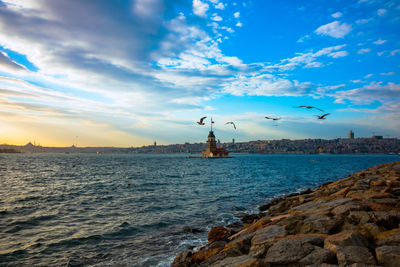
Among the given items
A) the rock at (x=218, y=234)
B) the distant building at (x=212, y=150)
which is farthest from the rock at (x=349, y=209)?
the distant building at (x=212, y=150)

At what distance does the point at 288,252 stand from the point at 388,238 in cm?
202

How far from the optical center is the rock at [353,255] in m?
3.98

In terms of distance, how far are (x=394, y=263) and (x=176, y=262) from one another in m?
5.81

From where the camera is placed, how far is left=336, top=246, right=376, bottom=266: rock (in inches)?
157

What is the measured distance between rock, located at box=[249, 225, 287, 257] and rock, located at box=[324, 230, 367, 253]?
4.18 ft

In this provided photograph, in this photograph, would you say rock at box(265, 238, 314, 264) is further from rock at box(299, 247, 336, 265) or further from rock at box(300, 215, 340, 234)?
rock at box(300, 215, 340, 234)

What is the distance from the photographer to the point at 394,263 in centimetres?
386

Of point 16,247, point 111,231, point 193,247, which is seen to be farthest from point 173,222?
point 16,247

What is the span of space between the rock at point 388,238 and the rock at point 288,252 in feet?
4.64

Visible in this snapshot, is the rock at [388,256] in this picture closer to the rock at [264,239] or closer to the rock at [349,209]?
Result: the rock at [264,239]

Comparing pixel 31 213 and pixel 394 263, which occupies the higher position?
pixel 394 263

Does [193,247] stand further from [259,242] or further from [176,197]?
[176,197]

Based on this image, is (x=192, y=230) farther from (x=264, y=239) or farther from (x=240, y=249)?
(x=264, y=239)

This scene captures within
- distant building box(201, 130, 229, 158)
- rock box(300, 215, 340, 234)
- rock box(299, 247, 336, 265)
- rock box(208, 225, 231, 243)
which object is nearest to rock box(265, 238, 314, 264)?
rock box(299, 247, 336, 265)
